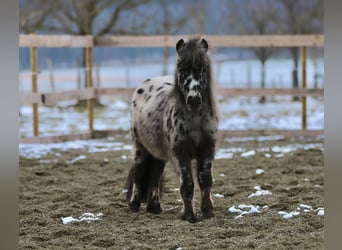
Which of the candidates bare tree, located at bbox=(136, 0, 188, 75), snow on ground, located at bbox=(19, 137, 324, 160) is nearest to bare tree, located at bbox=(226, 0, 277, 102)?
bare tree, located at bbox=(136, 0, 188, 75)

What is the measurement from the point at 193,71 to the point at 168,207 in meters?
1.39

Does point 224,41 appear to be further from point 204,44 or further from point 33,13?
point 33,13

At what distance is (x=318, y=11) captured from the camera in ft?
59.2

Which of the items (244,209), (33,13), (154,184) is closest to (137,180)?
(154,184)

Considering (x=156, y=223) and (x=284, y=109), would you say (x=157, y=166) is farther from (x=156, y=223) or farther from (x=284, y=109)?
(x=284, y=109)

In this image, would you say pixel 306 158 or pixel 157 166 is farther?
pixel 306 158

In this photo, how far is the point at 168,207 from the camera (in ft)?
16.2

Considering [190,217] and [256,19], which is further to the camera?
[256,19]

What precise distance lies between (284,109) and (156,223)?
40.0ft

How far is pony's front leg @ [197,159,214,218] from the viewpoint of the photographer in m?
4.37
